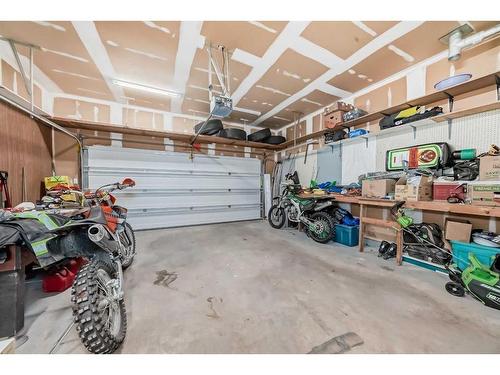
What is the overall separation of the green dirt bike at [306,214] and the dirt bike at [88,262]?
315cm

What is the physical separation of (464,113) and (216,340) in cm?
382

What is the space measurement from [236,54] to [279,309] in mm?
3180

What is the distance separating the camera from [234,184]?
570 centimetres

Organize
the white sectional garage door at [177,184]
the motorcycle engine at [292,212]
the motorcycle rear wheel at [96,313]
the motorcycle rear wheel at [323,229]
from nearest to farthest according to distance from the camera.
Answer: the motorcycle rear wheel at [96,313] → the motorcycle rear wheel at [323,229] → the motorcycle engine at [292,212] → the white sectional garage door at [177,184]

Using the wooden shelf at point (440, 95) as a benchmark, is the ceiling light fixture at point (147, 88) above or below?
above

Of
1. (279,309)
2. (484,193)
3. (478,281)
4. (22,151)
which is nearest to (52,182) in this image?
(22,151)

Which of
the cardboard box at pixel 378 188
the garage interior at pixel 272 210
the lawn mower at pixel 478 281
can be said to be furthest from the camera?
the cardboard box at pixel 378 188

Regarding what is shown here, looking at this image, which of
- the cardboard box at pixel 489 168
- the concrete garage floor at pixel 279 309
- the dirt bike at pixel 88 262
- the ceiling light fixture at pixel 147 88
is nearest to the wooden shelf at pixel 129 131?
the ceiling light fixture at pixel 147 88

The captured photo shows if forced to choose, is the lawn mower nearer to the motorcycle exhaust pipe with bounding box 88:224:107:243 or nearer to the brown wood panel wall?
the motorcycle exhaust pipe with bounding box 88:224:107:243

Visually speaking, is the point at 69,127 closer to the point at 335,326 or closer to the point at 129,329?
the point at 129,329

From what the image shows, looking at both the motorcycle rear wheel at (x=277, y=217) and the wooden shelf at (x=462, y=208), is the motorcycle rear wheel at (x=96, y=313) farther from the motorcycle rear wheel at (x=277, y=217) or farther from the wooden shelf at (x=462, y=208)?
the motorcycle rear wheel at (x=277, y=217)

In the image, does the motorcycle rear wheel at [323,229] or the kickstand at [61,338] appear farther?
the motorcycle rear wheel at [323,229]

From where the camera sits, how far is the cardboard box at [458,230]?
85.6 inches

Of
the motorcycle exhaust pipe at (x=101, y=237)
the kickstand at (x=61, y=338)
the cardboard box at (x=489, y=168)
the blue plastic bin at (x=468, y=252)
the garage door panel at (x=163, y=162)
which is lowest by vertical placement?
the kickstand at (x=61, y=338)
